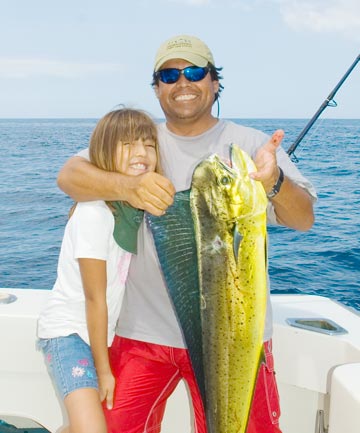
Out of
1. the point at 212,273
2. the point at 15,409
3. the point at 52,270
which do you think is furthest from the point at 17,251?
the point at 212,273

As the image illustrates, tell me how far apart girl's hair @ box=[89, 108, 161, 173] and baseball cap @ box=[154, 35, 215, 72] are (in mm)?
293

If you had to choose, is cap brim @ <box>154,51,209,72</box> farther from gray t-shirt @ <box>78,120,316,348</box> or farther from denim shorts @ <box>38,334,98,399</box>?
denim shorts @ <box>38,334,98,399</box>

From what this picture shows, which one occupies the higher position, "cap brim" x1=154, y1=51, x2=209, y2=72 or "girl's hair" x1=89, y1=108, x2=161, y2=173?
"cap brim" x1=154, y1=51, x2=209, y2=72

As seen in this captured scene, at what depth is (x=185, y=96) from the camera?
251 cm

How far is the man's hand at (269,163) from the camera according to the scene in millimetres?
1868

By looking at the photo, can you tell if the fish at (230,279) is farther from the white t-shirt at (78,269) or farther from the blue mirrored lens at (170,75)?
the blue mirrored lens at (170,75)

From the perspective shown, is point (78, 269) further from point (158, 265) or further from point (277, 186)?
point (277, 186)

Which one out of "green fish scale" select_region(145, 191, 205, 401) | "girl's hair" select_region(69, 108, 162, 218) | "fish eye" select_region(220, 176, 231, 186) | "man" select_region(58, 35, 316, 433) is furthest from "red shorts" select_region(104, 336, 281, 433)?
"fish eye" select_region(220, 176, 231, 186)

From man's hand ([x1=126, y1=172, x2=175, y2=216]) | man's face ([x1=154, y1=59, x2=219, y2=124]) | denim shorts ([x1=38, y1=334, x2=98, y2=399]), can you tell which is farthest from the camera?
man's face ([x1=154, y1=59, x2=219, y2=124])

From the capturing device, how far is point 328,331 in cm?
286

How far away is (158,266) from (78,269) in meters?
0.36

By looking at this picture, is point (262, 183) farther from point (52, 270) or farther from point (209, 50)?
point (52, 270)

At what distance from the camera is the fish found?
1.84 meters

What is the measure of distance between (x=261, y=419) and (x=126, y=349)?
68 cm
